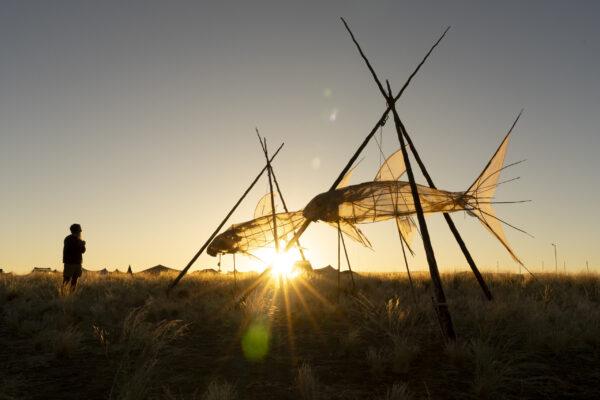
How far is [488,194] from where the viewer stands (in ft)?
24.2

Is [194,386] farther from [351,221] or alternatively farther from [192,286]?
[192,286]

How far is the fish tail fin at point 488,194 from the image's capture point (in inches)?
285

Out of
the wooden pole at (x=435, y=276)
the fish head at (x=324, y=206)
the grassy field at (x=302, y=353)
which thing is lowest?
the grassy field at (x=302, y=353)

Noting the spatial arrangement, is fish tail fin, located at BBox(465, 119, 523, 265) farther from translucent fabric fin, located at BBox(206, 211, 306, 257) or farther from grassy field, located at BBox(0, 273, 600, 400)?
translucent fabric fin, located at BBox(206, 211, 306, 257)

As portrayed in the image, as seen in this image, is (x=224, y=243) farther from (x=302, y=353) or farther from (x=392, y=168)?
(x=302, y=353)

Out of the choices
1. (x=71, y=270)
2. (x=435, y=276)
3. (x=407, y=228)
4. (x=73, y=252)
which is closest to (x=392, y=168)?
(x=407, y=228)

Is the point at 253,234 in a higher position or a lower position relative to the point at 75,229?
lower

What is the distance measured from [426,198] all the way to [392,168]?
62.3 inches

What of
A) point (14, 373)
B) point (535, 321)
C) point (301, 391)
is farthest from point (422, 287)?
point (14, 373)

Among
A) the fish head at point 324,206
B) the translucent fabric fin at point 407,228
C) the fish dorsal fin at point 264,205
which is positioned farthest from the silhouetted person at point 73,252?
the translucent fabric fin at point 407,228

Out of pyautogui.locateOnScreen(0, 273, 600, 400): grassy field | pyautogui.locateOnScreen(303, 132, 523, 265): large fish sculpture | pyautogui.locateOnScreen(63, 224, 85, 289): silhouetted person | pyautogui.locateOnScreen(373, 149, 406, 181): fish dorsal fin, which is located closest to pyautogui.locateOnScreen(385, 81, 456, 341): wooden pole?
pyautogui.locateOnScreen(0, 273, 600, 400): grassy field

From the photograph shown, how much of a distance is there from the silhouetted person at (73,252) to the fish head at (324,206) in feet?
25.2

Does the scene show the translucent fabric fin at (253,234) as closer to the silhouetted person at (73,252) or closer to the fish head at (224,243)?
the fish head at (224,243)

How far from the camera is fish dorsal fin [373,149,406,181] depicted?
29.8 feet
